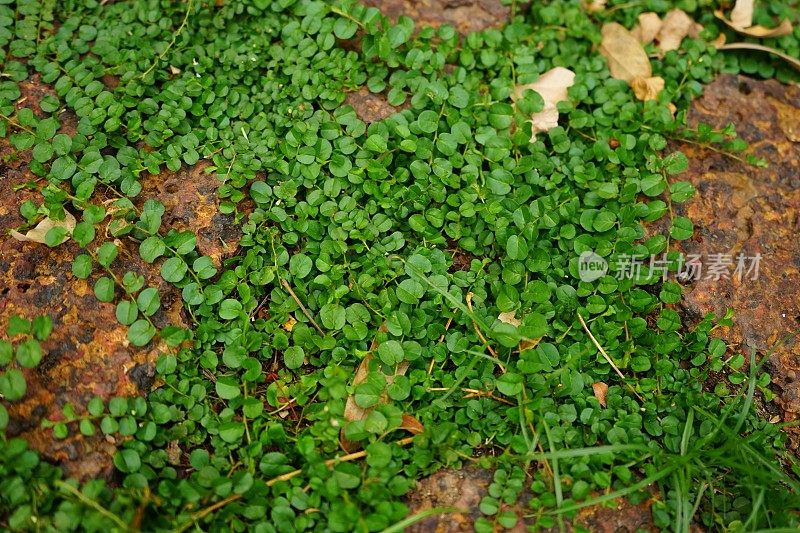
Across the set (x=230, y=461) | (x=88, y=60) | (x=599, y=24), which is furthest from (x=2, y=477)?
(x=599, y=24)

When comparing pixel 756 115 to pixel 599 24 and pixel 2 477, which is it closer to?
pixel 599 24

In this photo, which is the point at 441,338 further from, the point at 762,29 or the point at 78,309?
the point at 762,29

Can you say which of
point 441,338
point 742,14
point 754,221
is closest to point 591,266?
point 441,338

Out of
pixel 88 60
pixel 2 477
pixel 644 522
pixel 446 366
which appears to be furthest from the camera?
pixel 88 60

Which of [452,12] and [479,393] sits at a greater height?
[452,12]

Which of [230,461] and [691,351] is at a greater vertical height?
[691,351]

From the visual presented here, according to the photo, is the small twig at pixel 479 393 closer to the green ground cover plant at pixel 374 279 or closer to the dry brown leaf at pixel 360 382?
the green ground cover plant at pixel 374 279

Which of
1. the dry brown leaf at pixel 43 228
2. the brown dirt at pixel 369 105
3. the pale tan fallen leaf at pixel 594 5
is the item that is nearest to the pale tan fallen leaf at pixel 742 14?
the pale tan fallen leaf at pixel 594 5
